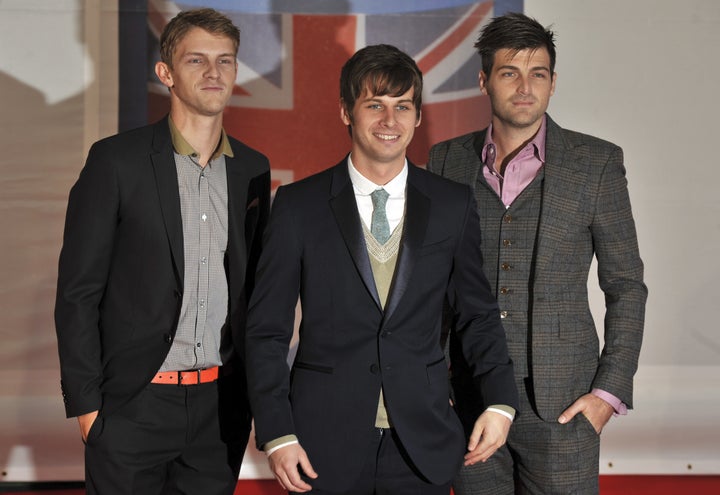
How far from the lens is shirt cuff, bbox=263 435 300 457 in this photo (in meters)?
1.73

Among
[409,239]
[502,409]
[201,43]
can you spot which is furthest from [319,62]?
[502,409]

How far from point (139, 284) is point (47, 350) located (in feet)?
5.11

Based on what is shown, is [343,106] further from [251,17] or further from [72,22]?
[72,22]

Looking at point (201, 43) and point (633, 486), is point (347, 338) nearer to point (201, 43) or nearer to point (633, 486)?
point (201, 43)

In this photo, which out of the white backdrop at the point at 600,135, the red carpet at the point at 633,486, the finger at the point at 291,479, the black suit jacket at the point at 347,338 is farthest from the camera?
the red carpet at the point at 633,486

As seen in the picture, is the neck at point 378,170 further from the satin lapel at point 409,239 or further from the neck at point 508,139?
the neck at point 508,139

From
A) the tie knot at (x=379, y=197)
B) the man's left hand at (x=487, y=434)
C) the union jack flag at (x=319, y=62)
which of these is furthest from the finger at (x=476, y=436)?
the union jack flag at (x=319, y=62)

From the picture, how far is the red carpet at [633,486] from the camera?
3541mm

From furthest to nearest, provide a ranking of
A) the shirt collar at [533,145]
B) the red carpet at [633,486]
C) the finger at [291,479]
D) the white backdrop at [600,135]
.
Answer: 1. the red carpet at [633,486]
2. the white backdrop at [600,135]
3. the shirt collar at [533,145]
4. the finger at [291,479]

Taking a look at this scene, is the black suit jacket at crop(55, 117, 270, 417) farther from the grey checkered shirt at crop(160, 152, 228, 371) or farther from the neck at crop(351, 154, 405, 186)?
the neck at crop(351, 154, 405, 186)

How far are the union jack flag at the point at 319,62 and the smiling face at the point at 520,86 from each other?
49.5 inches

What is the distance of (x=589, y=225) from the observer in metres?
2.17

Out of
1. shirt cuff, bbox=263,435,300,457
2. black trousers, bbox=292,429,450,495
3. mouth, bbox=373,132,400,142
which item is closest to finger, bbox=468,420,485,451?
black trousers, bbox=292,429,450,495

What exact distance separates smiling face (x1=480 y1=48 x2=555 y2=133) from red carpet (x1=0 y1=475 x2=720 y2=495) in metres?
1.97
